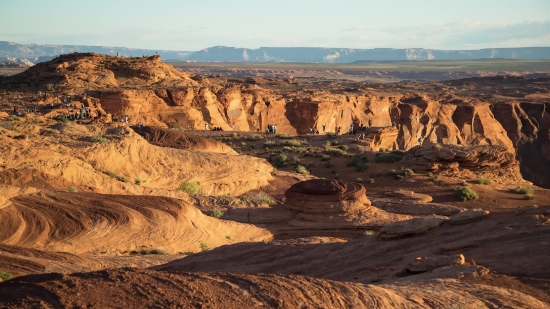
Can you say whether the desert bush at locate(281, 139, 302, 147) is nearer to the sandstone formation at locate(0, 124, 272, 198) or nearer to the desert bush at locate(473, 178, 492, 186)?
the sandstone formation at locate(0, 124, 272, 198)

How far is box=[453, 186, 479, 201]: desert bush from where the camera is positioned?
24067 mm

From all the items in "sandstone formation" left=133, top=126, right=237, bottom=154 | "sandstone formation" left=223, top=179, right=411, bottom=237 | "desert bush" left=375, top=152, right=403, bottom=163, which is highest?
"sandstone formation" left=133, top=126, right=237, bottom=154

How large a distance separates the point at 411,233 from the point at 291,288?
5.20 m

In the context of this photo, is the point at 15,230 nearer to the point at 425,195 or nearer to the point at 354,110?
the point at 425,195

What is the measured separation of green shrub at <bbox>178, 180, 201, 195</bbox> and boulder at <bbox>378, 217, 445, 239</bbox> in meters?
9.94

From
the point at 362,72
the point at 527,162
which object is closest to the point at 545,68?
the point at 362,72

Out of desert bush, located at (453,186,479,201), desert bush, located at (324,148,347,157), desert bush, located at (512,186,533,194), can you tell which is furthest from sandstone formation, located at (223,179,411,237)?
desert bush, located at (324,148,347,157)

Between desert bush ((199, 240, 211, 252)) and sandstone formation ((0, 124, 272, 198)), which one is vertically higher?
sandstone formation ((0, 124, 272, 198))

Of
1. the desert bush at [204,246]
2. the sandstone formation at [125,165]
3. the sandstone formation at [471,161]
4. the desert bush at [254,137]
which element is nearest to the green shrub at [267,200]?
the sandstone formation at [125,165]

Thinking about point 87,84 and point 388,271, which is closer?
point 388,271

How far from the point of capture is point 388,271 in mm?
9438

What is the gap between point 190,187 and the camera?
2030 cm

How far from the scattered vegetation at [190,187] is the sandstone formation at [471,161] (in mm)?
12013

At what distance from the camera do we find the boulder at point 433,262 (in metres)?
8.97
